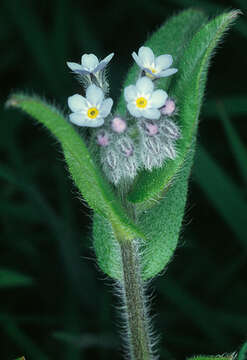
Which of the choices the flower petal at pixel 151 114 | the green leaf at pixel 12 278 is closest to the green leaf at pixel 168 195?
the flower petal at pixel 151 114

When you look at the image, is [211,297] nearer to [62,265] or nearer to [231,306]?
[231,306]

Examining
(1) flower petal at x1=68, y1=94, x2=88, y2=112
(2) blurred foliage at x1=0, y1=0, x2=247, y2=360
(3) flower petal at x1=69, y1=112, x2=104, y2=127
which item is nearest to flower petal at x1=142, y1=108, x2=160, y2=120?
(3) flower petal at x1=69, y1=112, x2=104, y2=127

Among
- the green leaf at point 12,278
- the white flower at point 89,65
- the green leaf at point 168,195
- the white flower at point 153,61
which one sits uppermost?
the white flower at point 153,61

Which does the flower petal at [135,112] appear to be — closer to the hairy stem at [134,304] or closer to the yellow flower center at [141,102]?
the yellow flower center at [141,102]

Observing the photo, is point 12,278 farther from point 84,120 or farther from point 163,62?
point 163,62

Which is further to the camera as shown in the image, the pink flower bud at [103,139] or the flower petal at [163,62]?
the flower petal at [163,62]

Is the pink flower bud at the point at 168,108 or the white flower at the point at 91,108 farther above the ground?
the pink flower bud at the point at 168,108
